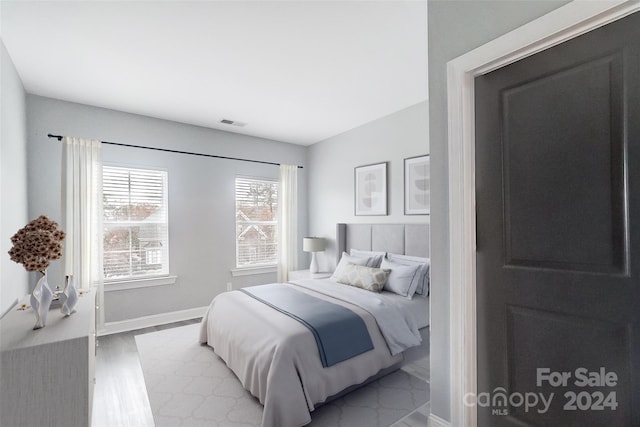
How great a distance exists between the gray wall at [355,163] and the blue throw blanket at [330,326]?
5.43ft

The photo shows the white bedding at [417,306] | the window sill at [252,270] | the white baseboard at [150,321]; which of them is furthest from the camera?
the window sill at [252,270]

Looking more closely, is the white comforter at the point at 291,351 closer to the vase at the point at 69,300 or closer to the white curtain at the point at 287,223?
the vase at the point at 69,300

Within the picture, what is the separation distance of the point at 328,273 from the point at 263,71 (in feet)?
9.82

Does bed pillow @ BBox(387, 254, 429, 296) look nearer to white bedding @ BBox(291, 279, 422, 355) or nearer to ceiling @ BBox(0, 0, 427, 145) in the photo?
white bedding @ BBox(291, 279, 422, 355)

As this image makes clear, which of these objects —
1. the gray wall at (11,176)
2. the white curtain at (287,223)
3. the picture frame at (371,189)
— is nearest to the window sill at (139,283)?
the gray wall at (11,176)

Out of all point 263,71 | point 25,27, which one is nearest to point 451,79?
point 263,71

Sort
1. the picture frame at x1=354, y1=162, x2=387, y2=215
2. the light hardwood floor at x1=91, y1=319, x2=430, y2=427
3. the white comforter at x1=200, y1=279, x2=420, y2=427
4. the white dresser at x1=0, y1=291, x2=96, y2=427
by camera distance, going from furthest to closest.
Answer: the picture frame at x1=354, y1=162, x2=387, y2=215, the light hardwood floor at x1=91, y1=319, x2=430, y2=427, the white comforter at x1=200, y1=279, x2=420, y2=427, the white dresser at x1=0, y1=291, x2=96, y2=427

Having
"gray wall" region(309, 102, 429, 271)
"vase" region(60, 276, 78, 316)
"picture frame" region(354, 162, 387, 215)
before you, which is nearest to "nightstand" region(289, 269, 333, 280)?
"gray wall" region(309, 102, 429, 271)

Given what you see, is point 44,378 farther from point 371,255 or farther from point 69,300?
point 371,255

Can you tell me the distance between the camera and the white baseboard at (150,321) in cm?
354

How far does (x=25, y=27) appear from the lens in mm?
2066

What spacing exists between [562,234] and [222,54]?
2.56 metres

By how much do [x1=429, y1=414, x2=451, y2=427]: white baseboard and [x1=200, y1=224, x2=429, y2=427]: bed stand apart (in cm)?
61

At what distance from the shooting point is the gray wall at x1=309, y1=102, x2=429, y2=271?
360 centimetres
